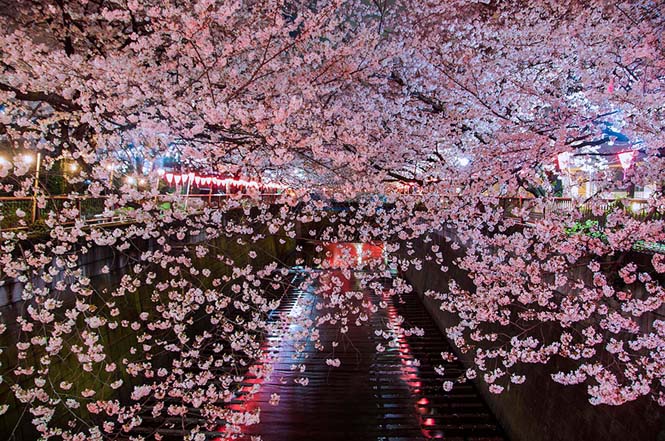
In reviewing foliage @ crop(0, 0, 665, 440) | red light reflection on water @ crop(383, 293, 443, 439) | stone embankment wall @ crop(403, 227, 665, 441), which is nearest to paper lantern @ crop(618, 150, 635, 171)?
foliage @ crop(0, 0, 665, 440)

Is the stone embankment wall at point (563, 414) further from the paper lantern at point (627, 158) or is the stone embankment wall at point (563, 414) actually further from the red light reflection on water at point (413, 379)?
the paper lantern at point (627, 158)

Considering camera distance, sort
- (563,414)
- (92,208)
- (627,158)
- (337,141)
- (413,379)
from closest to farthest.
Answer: (563,414)
(627,158)
(92,208)
(413,379)
(337,141)

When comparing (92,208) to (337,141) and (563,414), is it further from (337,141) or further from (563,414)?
(563,414)

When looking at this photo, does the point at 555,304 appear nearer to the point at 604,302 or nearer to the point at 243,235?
the point at 604,302

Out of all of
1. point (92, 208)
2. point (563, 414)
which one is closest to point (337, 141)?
point (92, 208)

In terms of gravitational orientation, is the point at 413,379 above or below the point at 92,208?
below

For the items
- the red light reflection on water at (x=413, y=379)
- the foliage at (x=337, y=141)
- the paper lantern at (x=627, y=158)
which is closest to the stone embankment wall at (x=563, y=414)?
the foliage at (x=337, y=141)

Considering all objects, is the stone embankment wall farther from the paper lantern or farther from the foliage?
the paper lantern

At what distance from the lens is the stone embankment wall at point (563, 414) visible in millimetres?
6055

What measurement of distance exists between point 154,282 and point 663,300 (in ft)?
44.2

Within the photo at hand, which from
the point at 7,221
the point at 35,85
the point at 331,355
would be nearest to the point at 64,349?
the point at 7,221

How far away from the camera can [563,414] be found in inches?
313

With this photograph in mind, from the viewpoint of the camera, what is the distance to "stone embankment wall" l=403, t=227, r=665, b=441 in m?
6.05

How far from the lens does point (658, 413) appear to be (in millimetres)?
5770
